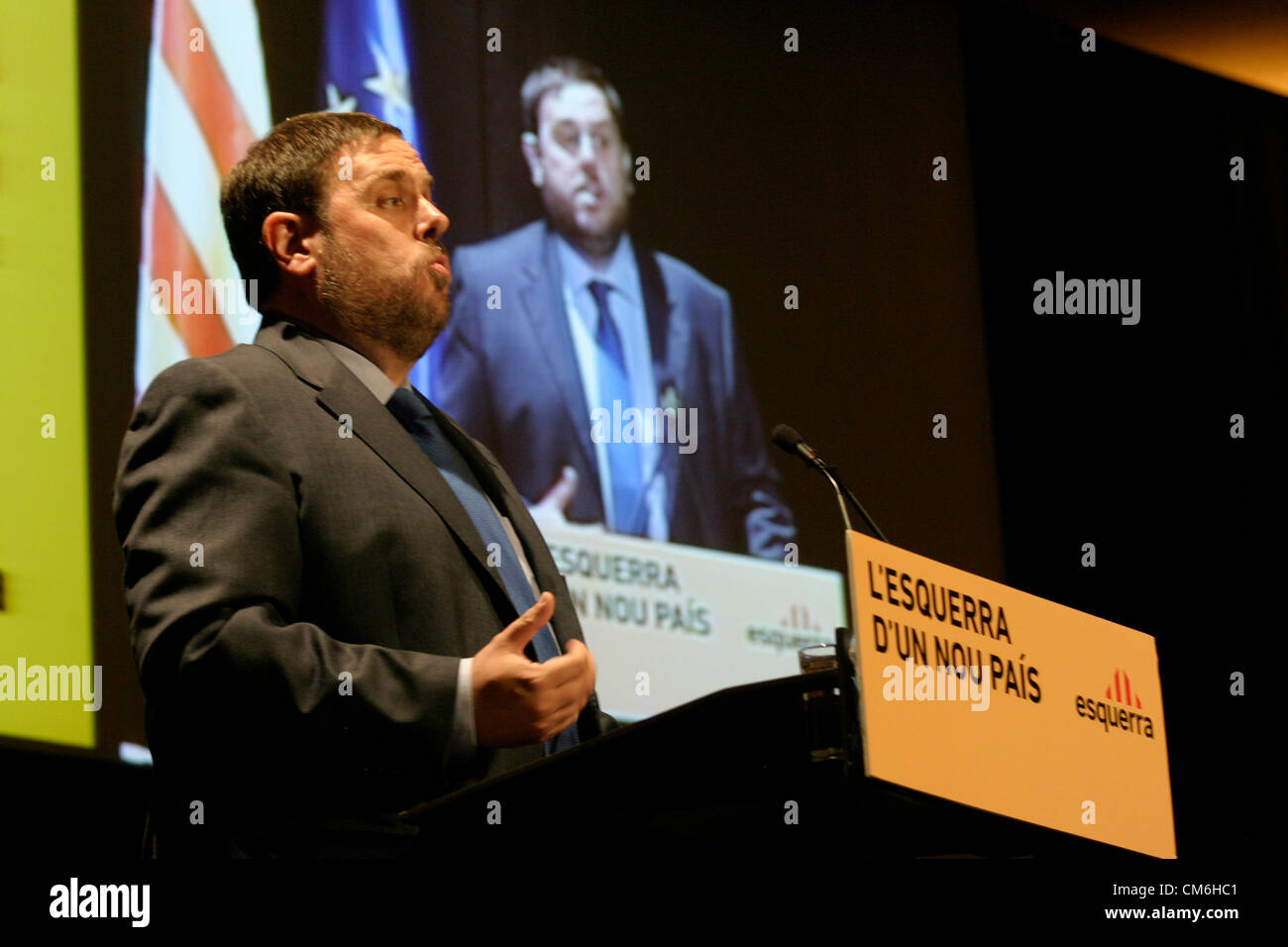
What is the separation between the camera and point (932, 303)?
4828 mm

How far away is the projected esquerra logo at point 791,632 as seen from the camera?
375cm

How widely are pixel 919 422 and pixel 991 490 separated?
0.43m

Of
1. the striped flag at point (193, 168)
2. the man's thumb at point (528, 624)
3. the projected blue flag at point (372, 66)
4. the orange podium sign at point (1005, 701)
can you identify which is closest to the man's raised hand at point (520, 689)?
the man's thumb at point (528, 624)

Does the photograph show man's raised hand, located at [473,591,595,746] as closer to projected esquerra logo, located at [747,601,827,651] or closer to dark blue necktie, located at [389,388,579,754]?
dark blue necktie, located at [389,388,579,754]

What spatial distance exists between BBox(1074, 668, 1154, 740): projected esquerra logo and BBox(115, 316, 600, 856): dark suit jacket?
67cm

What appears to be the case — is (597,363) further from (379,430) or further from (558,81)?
(379,430)

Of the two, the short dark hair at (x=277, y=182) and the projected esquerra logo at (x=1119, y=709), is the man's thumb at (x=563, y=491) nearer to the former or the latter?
the short dark hair at (x=277, y=182)

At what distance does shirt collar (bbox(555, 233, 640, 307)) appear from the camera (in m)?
3.68

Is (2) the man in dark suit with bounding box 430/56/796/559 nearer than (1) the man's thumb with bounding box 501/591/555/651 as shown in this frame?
No

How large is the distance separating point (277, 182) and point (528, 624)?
98 centimetres

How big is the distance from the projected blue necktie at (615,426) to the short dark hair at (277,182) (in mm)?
1606

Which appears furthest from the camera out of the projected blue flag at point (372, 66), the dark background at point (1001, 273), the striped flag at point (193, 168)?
the dark background at point (1001, 273)

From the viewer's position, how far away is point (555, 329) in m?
3.62

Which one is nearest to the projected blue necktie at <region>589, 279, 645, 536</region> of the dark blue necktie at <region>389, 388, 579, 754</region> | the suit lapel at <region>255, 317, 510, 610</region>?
the dark blue necktie at <region>389, 388, 579, 754</region>
